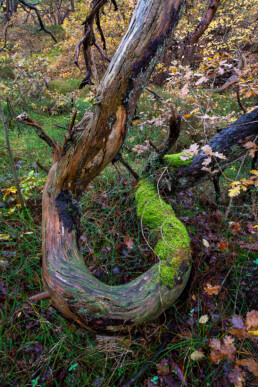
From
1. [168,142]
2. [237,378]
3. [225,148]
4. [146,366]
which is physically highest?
[168,142]

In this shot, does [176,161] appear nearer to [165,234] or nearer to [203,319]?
[165,234]

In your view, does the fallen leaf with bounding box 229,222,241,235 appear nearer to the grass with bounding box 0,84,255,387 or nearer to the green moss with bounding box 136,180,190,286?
the grass with bounding box 0,84,255,387

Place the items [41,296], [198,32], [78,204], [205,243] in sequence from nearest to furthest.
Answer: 1. [41,296]
2. [78,204]
3. [205,243]
4. [198,32]

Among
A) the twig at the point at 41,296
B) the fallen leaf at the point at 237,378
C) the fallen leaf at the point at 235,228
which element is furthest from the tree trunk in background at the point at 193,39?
the fallen leaf at the point at 237,378

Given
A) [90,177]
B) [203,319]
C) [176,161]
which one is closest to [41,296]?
[90,177]

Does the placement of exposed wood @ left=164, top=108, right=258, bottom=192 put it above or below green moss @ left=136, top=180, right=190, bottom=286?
above

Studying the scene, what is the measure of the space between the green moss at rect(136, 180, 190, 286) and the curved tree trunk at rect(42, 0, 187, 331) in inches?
1.6

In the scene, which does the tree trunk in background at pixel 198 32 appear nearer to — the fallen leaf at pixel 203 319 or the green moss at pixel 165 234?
the green moss at pixel 165 234

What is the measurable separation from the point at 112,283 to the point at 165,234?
2.57 ft

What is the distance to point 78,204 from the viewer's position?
204 cm

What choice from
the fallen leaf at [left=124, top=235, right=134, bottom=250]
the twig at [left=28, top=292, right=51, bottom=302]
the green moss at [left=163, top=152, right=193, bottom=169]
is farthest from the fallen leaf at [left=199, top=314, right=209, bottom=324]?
the green moss at [left=163, top=152, right=193, bottom=169]

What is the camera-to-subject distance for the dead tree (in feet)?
5.05

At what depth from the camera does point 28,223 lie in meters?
2.76

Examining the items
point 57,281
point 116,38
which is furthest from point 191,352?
point 116,38
